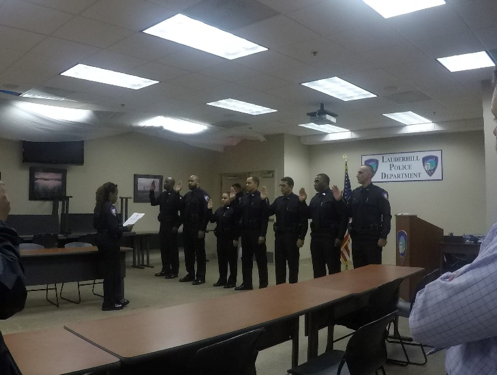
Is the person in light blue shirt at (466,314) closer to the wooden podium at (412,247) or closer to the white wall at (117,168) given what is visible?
the wooden podium at (412,247)

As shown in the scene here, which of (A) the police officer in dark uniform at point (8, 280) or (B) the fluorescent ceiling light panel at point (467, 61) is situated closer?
(A) the police officer in dark uniform at point (8, 280)

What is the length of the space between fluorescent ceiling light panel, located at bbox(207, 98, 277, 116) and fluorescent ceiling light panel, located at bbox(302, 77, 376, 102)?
4.53 feet

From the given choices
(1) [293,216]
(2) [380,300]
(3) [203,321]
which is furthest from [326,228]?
(3) [203,321]

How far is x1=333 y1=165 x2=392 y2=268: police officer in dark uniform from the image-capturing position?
5199mm

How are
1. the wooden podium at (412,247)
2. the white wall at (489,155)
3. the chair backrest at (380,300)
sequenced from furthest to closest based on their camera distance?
the wooden podium at (412,247) < the white wall at (489,155) < the chair backrest at (380,300)

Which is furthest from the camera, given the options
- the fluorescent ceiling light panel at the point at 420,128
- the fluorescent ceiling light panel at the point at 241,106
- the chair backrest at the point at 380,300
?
the fluorescent ceiling light panel at the point at 420,128

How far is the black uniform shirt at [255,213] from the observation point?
Result: 21.1 ft

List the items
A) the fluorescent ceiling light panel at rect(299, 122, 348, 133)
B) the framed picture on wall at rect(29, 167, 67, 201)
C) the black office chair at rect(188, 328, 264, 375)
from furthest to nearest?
the fluorescent ceiling light panel at rect(299, 122, 348, 133)
the framed picture on wall at rect(29, 167, 67, 201)
the black office chair at rect(188, 328, 264, 375)

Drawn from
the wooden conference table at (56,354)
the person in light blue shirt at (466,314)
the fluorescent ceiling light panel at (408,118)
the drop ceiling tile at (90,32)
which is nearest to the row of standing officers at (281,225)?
the fluorescent ceiling light panel at (408,118)

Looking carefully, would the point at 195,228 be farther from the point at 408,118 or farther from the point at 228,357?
the point at 228,357

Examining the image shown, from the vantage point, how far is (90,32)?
13.2 feet

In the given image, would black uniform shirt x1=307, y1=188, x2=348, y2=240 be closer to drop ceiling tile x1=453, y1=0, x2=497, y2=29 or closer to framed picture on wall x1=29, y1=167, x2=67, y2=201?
drop ceiling tile x1=453, y1=0, x2=497, y2=29

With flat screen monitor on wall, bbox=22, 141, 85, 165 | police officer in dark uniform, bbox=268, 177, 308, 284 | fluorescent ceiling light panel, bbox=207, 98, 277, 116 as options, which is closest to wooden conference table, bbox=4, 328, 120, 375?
police officer in dark uniform, bbox=268, 177, 308, 284

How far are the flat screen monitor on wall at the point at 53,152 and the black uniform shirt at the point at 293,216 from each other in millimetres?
4361
